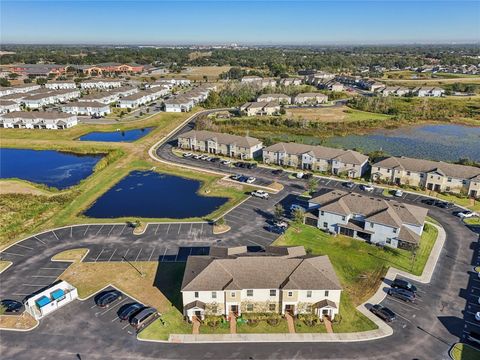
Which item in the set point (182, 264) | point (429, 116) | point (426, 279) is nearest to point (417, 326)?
point (426, 279)

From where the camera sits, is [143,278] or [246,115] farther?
[246,115]

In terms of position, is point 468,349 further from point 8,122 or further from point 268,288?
point 8,122

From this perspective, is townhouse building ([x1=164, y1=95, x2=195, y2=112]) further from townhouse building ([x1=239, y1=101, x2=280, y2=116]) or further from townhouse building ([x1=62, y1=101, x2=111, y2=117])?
townhouse building ([x1=62, y1=101, x2=111, y2=117])

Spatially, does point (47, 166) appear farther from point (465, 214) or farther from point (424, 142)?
point (424, 142)

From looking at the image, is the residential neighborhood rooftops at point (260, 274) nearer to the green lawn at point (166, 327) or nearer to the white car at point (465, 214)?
the green lawn at point (166, 327)

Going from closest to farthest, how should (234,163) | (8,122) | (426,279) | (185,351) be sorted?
(185,351), (426,279), (234,163), (8,122)

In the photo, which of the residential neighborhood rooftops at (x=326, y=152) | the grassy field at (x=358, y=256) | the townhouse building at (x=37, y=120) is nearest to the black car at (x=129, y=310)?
the grassy field at (x=358, y=256)

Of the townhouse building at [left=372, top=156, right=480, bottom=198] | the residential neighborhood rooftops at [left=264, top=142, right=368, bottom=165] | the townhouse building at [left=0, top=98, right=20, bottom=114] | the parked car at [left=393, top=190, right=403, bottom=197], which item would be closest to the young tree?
the parked car at [left=393, top=190, right=403, bottom=197]
